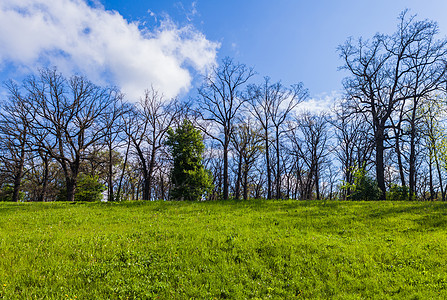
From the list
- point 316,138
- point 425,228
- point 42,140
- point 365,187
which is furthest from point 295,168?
point 42,140

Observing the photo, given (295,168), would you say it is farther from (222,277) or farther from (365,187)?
(222,277)

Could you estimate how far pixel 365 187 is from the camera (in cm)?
2028

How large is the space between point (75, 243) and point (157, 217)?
4965 mm

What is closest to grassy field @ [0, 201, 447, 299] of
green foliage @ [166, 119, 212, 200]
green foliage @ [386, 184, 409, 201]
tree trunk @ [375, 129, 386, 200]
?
tree trunk @ [375, 129, 386, 200]

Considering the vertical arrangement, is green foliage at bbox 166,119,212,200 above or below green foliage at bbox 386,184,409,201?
above

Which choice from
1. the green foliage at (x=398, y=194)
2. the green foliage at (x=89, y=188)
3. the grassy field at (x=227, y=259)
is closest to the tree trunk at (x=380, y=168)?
the green foliage at (x=398, y=194)

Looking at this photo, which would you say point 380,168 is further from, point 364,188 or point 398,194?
point 398,194

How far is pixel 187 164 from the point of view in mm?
28188

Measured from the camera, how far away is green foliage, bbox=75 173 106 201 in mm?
28828

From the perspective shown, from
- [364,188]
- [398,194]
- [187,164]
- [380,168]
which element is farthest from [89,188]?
[398,194]

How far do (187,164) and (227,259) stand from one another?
21.6 meters

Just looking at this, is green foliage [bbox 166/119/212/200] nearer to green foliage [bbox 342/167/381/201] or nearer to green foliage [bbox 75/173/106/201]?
green foliage [bbox 75/173/106/201]

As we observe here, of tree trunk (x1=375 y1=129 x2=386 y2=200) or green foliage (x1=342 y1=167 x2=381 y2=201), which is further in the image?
tree trunk (x1=375 y1=129 x2=386 y2=200)

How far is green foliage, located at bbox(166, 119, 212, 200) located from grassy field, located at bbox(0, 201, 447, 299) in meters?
16.6
